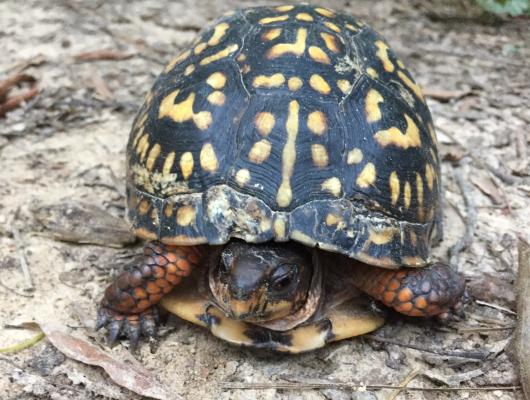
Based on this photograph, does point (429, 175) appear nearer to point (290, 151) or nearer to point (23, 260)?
point (290, 151)

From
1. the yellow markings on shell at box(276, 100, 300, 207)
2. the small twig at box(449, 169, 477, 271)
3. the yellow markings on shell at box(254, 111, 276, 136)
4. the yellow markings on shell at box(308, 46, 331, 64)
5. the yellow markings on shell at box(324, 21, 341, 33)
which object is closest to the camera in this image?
the yellow markings on shell at box(276, 100, 300, 207)

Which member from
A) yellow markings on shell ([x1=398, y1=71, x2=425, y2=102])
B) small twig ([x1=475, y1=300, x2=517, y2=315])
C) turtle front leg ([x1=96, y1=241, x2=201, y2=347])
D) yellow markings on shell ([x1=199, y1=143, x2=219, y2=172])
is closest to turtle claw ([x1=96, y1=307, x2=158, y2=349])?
turtle front leg ([x1=96, y1=241, x2=201, y2=347])

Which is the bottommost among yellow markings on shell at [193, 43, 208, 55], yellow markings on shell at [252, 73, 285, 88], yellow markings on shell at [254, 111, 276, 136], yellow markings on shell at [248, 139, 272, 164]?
yellow markings on shell at [248, 139, 272, 164]

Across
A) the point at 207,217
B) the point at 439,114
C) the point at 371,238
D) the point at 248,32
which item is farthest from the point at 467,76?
the point at 207,217

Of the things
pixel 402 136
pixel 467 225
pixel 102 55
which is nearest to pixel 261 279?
pixel 402 136

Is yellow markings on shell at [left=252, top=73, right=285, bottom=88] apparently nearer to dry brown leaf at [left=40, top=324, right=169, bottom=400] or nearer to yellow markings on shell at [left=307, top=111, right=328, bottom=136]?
yellow markings on shell at [left=307, top=111, right=328, bottom=136]

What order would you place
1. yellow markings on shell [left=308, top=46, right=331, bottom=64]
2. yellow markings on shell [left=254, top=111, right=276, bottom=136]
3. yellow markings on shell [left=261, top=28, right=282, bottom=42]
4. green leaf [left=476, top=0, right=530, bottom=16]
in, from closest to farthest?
yellow markings on shell [left=254, top=111, right=276, bottom=136]
yellow markings on shell [left=308, top=46, right=331, bottom=64]
yellow markings on shell [left=261, top=28, right=282, bottom=42]
green leaf [left=476, top=0, right=530, bottom=16]

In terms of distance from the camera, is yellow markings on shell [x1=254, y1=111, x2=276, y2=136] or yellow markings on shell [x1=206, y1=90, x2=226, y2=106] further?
yellow markings on shell [x1=206, y1=90, x2=226, y2=106]

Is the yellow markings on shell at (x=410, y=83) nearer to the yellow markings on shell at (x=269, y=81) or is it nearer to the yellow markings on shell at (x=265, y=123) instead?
the yellow markings on shell at (x=269, y=81)
